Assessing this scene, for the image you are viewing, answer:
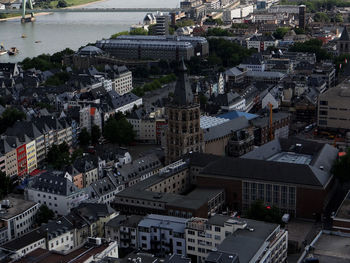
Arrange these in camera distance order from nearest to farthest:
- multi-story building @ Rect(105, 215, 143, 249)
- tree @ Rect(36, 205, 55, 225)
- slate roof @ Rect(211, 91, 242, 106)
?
multi-story building @ Rect(105, 215, 143, 249)
tree @ Rect(36, 205, 55, 225)
slate roof @ Rect(211, 91, 242, 106)

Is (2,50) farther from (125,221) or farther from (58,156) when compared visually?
(125,221)

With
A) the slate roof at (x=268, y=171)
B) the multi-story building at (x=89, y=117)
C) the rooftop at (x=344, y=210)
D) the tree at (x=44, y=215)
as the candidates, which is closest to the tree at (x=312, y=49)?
the multi-story building at (x=89, y=117)

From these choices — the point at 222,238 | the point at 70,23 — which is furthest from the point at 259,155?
the point at 70,23

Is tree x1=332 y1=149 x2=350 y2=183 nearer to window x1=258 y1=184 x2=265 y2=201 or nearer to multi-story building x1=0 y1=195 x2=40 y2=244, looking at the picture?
window x1=258 y1=184 x2=265 y2=201

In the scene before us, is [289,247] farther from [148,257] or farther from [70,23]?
[70,23]

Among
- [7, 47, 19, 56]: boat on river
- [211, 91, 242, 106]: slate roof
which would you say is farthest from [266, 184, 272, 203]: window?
[7, 47, 19, 56]: boat on river

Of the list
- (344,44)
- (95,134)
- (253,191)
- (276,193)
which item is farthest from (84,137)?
(344,44)

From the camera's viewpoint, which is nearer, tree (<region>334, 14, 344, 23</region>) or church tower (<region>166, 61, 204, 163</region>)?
church tower (<region>166, 61, 204, 163</region>)
